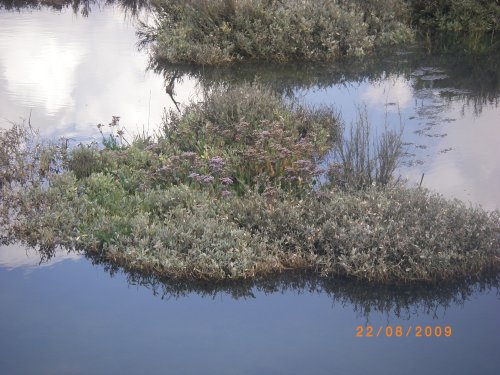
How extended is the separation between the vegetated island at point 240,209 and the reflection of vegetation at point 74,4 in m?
11.5

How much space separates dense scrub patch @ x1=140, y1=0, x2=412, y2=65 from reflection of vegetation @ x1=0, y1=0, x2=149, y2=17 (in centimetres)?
595

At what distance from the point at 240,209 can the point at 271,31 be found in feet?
23.6

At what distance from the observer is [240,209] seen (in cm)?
778

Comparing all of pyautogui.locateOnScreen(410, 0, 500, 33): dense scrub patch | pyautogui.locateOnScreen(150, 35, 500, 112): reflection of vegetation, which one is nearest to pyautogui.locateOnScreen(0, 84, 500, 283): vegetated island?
pyautogui.locateOnScreen(150, 35, 500, 112): reflection of vegetation

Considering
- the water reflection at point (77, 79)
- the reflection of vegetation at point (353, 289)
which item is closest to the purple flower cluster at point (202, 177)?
the reflection of vegetation at point (353, 289)

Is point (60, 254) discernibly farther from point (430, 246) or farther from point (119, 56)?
point (119, 56)

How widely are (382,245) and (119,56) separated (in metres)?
9.84

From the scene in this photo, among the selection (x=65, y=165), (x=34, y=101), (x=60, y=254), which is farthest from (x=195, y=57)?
(x=60, y=254)

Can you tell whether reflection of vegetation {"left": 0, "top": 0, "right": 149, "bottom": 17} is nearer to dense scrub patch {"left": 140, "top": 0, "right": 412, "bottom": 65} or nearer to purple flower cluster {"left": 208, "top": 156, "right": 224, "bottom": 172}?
dense scrub patch {"left": 140, "top": 0, "right": 412, "bottom": 65}

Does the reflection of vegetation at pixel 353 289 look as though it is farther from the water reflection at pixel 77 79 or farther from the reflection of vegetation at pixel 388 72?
the reflection of vegetation at pixel 388 72

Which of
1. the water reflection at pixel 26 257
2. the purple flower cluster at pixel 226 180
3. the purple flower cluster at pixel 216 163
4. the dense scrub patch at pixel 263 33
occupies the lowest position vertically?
the water reflection at pixel 26 257

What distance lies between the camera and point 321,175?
8.98 metres

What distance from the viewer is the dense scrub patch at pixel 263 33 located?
14.3 meters

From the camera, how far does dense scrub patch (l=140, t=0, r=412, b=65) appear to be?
1426 centimetres
